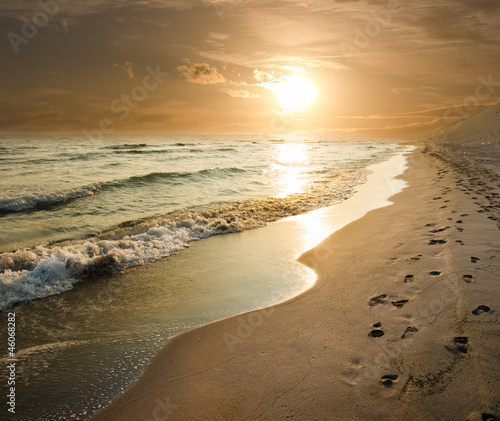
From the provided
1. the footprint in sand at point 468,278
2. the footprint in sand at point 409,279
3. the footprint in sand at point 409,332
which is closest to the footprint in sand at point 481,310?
the footprint in sand at point 468,278

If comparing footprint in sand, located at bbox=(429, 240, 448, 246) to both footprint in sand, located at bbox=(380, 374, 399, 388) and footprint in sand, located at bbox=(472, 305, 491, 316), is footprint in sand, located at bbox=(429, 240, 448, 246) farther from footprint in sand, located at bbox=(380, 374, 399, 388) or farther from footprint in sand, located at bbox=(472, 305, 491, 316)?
footprint in sand, located at bbox=(380, 374, 399, 388)

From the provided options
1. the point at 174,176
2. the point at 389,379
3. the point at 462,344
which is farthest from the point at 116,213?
A: the point at 462,344

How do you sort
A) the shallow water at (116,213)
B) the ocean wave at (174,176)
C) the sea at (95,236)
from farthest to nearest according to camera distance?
1. the ocean wave at (174,176)
2. the shallow water at (116,213)
3. the sea at (95,236)

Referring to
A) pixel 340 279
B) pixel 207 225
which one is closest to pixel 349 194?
pixel 207 225

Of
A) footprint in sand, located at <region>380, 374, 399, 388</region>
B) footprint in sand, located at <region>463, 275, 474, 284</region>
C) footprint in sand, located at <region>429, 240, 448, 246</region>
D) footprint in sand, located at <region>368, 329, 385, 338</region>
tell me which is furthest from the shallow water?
footprint in sand, located at <region>463, 275, 474, 284</region>

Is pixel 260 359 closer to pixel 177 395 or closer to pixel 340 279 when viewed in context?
pixel 177 395

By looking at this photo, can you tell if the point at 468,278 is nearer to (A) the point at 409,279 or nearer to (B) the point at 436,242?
(A) the point at 409,279

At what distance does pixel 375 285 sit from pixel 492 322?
5.24 ft

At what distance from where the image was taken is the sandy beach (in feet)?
9.10

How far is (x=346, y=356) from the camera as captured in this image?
3.38 metres

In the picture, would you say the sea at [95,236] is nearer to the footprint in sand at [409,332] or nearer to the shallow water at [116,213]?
the shallow water at [116,213]

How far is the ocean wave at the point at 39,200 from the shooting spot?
1202 centimetres

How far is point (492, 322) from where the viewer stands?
356cm

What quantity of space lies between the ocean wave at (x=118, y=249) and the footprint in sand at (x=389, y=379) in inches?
215
